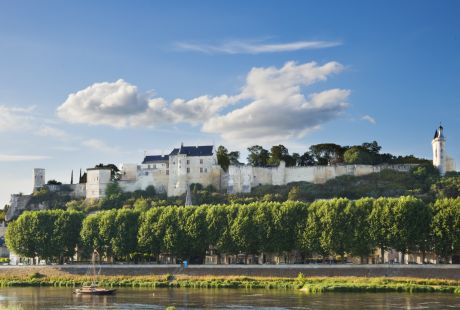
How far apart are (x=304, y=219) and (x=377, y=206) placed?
25.1 feet

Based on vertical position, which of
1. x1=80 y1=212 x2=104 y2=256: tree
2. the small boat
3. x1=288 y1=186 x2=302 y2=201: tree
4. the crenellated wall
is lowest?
the small boat

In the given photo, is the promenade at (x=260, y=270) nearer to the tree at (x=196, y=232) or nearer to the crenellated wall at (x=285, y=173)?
the tree at (x=196, y=232)

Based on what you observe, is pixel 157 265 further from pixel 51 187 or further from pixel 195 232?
pixel 51 187

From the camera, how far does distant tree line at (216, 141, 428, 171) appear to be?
392 ft

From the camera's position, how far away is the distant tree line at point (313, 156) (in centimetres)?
11936

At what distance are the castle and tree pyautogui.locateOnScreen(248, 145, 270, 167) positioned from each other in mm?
11151

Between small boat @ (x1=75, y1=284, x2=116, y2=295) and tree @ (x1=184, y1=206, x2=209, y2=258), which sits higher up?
tree @ (x1=184, y1=206, x2=209, y2=258)

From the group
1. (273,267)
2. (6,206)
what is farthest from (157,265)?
(6,206)

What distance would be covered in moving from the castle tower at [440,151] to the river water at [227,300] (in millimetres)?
56873

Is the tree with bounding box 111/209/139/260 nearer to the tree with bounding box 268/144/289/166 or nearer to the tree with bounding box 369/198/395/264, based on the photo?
the tree with bounding box 369/198/395/264

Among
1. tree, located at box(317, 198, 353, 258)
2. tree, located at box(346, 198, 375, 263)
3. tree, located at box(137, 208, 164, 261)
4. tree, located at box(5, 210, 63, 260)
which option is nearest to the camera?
tree, located at box(346, 198, 375, 263)

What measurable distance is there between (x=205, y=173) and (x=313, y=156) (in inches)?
844

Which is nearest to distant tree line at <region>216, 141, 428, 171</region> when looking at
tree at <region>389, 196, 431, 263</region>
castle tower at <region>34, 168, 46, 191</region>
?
castle tower at <region>34, 168, 46, 191</region>

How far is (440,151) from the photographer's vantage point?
110438 mm
